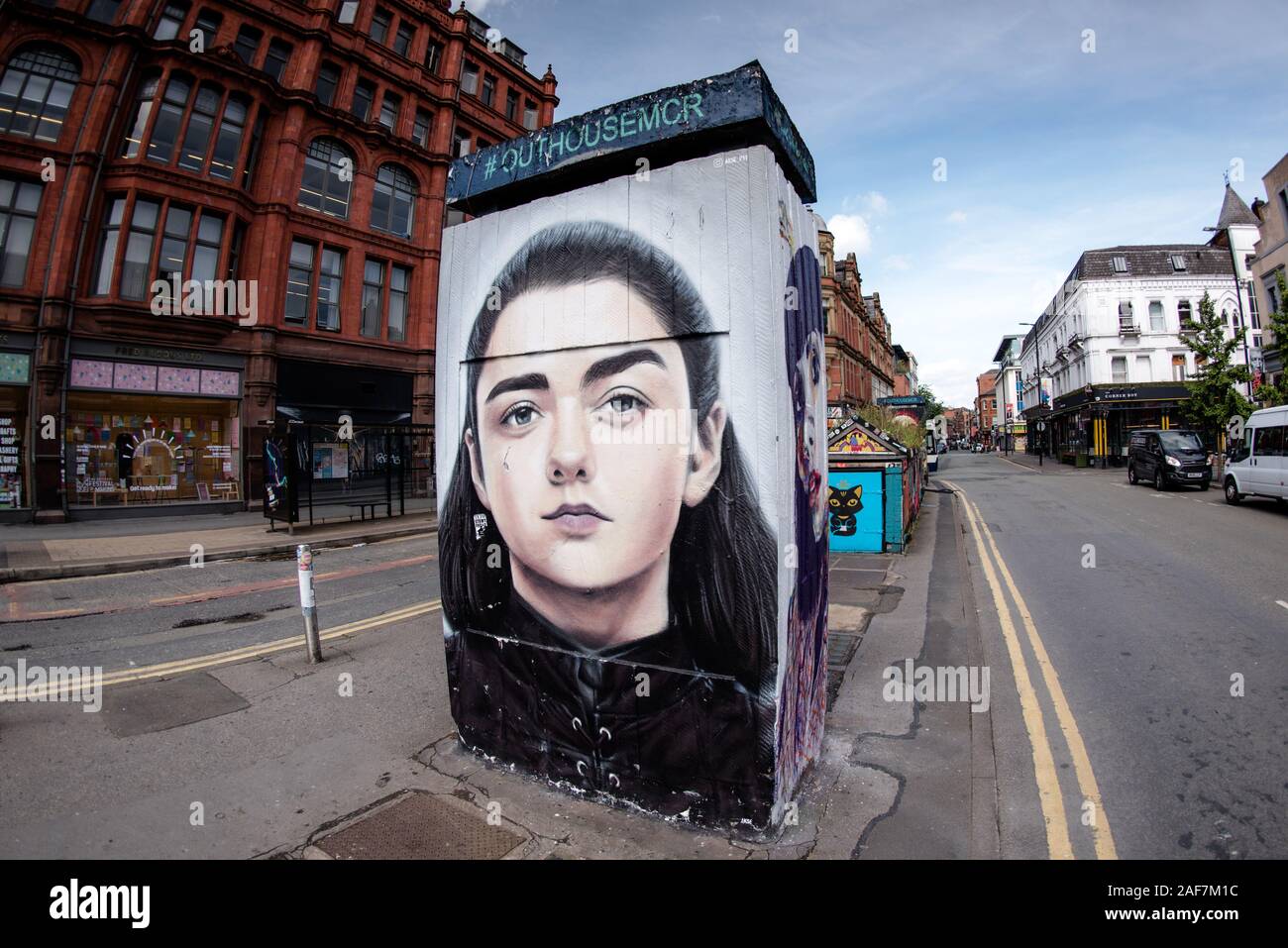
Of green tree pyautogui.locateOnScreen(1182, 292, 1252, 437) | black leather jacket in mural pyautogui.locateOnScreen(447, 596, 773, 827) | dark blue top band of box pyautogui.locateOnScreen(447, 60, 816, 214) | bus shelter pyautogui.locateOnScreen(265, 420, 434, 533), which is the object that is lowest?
black leather jacket in mural pyautogui.locateOnScreen(447, 596, 773, 827)

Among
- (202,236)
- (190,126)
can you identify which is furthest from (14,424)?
(190,126)

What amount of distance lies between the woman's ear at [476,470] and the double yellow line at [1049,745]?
3462 millimetres

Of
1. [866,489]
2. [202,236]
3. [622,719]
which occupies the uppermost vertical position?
A: [202,236]

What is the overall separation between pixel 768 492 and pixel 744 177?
1508 mm

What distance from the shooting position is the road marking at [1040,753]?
3.11m

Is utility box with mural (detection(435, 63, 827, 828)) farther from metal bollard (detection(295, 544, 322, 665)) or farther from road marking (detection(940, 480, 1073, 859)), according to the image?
metal bollard (detection(295, 544, 322, 665))

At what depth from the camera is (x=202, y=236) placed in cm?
1903

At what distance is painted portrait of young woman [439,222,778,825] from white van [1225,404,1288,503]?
18188 millimetres

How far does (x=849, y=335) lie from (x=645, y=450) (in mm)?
47077

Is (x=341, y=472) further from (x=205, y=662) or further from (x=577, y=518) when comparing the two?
(x=577, y=518)

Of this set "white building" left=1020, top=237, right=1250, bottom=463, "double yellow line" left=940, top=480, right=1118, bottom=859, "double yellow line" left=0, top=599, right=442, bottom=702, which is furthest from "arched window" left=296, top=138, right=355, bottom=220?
"white building" left=1020, top=237, right=1250, bottom=463

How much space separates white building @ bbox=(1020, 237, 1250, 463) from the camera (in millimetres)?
39875

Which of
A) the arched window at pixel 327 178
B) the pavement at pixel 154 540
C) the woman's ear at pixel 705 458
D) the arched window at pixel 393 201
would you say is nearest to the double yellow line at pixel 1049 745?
the woman's ear at pixel 705 458

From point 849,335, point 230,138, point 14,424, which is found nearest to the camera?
point 14,424
